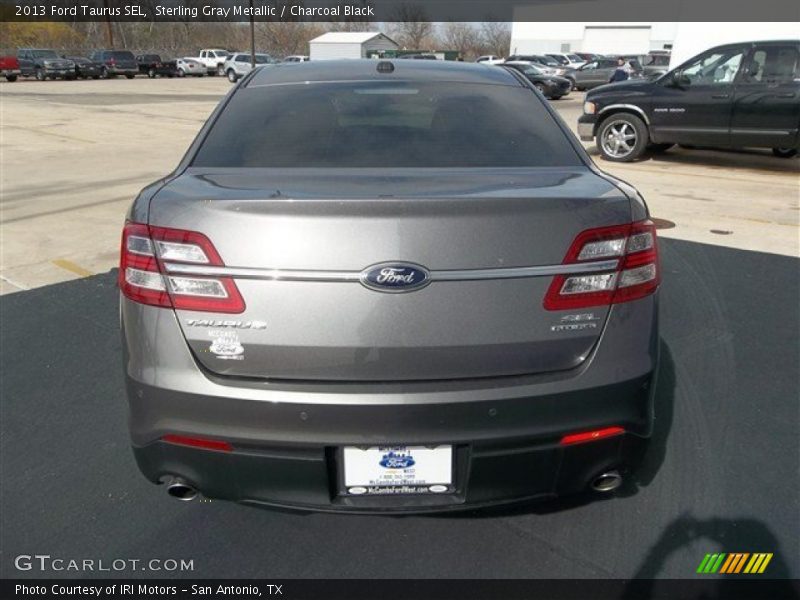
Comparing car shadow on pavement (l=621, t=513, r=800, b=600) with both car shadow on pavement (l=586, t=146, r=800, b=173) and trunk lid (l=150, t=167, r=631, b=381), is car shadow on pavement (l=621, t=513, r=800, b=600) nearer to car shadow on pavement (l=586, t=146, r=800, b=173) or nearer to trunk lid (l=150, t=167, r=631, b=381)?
trunk lid (l=150, t=167, r=631, b=381)

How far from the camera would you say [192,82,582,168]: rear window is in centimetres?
245

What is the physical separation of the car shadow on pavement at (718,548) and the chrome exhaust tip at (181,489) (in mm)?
1493

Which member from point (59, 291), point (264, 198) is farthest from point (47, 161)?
point (264, 198)

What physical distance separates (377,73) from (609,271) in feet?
5.59

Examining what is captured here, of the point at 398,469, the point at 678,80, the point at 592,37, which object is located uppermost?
the point at 592,37

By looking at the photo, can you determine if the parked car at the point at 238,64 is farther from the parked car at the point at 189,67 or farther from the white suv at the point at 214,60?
the white suv at the point at 214,60

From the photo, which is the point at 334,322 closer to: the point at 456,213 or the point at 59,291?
the point at 456,213

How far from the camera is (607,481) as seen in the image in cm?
220

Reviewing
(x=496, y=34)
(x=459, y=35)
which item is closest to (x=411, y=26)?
(x=459, y=35)

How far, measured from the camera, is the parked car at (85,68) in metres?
40.0

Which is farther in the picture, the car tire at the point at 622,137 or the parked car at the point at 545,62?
the parked car at the point at 545,62

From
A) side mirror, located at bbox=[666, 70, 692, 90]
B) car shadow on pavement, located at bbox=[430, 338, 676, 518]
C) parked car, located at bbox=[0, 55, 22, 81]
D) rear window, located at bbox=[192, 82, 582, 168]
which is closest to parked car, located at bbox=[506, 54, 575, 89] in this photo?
side mirror, located at bbox=[666, 70, 692, 90]

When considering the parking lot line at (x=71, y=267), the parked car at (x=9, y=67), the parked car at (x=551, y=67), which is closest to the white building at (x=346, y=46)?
the parked car at (x=551, y=67)

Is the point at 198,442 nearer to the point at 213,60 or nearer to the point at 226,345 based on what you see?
the point at 226,345
